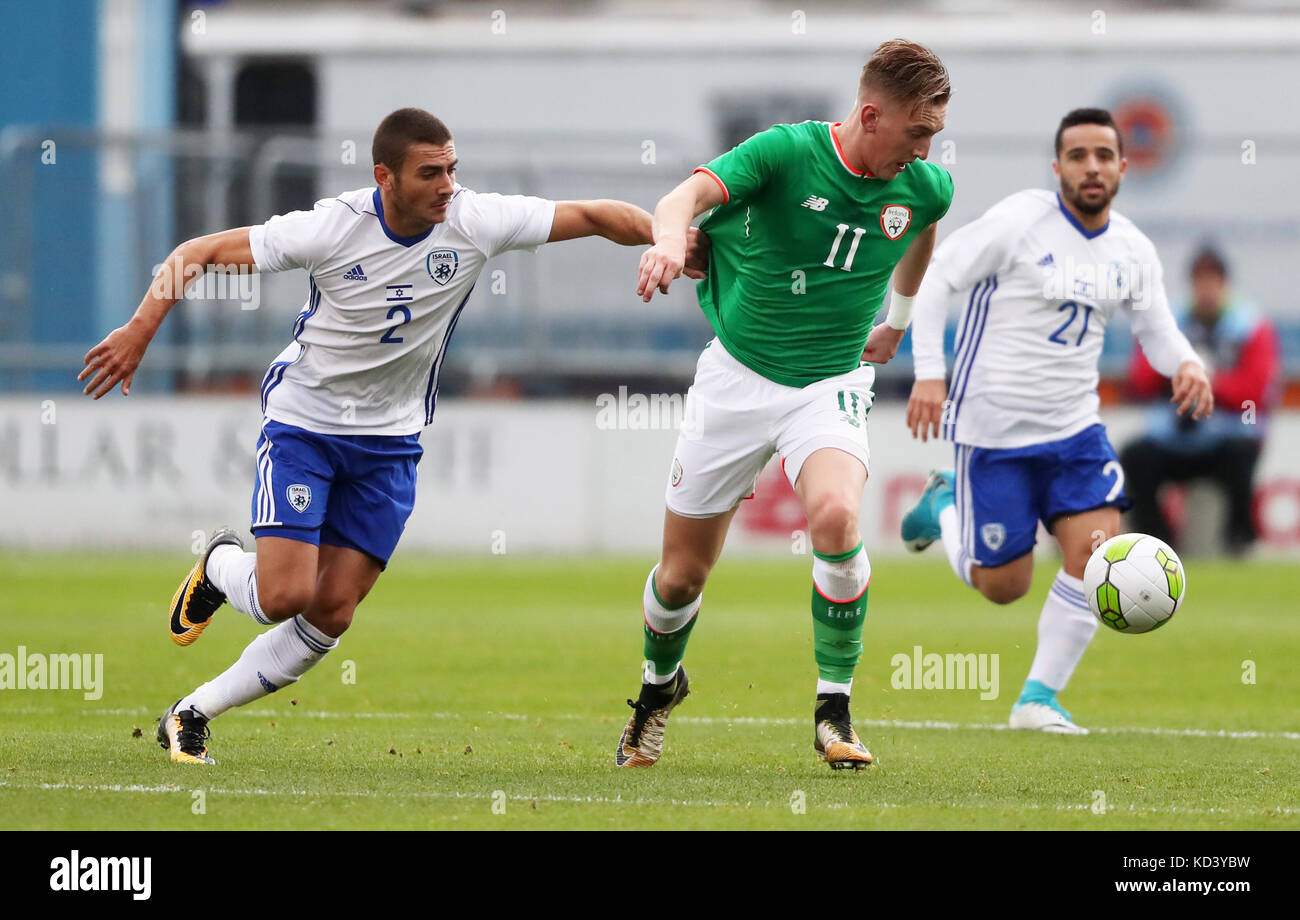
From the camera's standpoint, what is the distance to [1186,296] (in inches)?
776

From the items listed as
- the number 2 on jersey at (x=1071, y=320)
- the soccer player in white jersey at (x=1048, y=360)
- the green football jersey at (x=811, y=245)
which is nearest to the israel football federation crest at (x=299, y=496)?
the green football jersey at (x=811, y=245)

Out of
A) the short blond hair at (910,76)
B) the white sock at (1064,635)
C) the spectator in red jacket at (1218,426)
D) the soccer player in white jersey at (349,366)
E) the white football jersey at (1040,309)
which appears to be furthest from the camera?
the spectator in red jacket at (1218,426)

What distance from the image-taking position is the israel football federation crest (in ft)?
23.2

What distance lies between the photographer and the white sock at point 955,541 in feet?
30.5

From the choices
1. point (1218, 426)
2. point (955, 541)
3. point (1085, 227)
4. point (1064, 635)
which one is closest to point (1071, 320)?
point (1085, 227)

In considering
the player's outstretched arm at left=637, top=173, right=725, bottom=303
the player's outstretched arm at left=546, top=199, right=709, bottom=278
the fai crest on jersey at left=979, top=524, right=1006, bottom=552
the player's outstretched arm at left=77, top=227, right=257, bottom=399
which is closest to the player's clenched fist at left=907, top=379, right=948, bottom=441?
the fai crest on jersey at left=979, top=524, right=1006, bottom=552

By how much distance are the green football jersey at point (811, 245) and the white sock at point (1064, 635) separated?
2.17 meters

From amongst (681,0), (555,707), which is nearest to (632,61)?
(681,0)

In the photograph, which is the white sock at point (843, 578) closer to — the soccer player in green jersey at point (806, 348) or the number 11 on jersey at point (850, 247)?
the soccer player in green jersey at point (806, 348)

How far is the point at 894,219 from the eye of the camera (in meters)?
7.20

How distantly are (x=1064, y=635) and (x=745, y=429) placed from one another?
2.42m

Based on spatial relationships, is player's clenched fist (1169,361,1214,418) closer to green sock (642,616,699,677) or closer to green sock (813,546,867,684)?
green sock (813,546,867,684)

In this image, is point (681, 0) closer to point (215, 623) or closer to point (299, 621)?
point (215, 623)

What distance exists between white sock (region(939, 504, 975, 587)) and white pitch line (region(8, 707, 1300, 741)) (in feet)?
2.54
